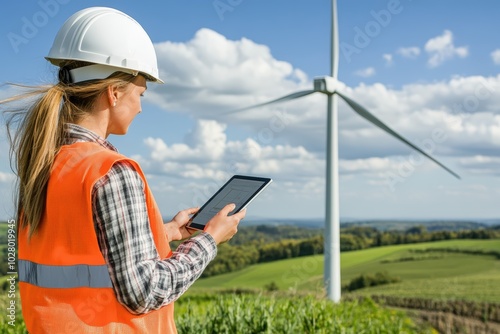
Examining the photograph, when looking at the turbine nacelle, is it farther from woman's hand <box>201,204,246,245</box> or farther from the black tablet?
woman's hand <box>201,204,246,245</box>

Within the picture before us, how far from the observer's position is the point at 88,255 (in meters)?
2.36

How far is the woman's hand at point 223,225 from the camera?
8.91 ft

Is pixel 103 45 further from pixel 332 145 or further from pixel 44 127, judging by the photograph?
pixel 332 145

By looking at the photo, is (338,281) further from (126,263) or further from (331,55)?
(126,263)

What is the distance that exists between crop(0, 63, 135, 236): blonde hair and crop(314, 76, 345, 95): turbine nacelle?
13.5m

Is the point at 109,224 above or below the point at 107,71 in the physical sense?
below

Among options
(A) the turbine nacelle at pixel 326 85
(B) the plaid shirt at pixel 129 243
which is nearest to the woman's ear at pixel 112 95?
(B) the plaid shirt at pixel 129 243

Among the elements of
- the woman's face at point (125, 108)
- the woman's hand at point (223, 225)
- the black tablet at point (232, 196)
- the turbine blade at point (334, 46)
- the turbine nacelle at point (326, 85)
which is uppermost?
the turbine blade at point (334, 46)

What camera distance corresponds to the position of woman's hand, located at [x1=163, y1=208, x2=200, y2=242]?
10.7ft

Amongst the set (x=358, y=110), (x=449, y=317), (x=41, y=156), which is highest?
(x=358, y=110)

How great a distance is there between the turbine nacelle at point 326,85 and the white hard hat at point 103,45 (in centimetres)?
1329

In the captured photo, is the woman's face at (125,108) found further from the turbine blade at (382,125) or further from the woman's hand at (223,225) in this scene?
the turbine blade at (382,125)

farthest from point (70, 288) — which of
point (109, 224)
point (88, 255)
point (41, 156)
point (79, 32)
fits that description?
point (79, 32)

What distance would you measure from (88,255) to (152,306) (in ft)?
1.08
